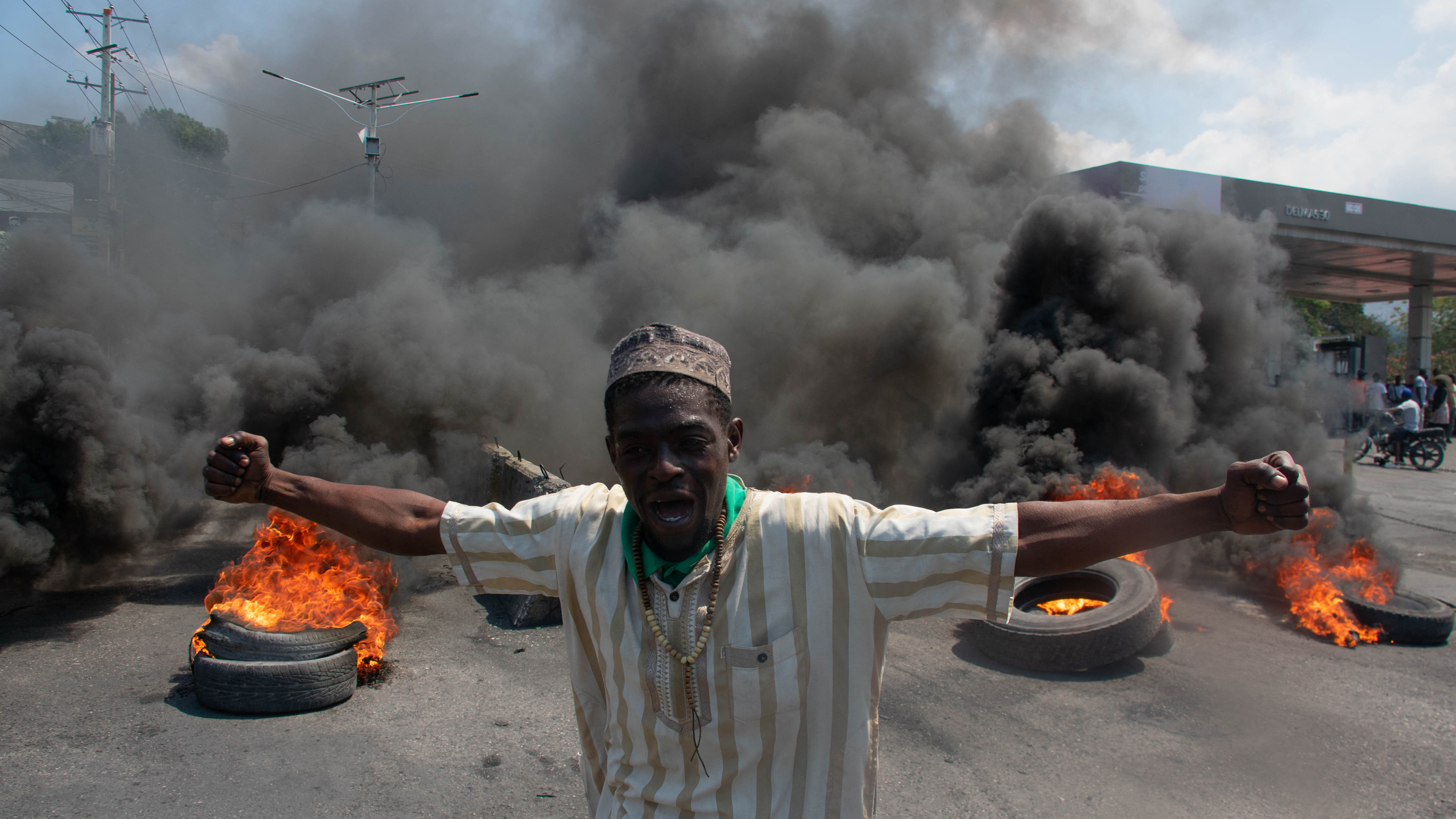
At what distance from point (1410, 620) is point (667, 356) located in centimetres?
664

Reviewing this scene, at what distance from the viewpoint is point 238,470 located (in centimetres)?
169

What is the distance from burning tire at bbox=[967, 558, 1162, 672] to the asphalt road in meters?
0.13

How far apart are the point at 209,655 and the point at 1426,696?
7289 millimetres

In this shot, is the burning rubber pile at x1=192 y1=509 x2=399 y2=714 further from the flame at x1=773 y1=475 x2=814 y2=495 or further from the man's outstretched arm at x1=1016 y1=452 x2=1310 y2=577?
the flame at x1=773 y1=475 x2=814 y2=495

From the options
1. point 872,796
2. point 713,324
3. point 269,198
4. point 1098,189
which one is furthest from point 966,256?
point 269,198

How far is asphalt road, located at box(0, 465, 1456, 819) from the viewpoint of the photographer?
3.65m

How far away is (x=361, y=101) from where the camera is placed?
1964cm

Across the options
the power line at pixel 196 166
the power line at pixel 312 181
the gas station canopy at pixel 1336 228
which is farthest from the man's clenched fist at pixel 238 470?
the power line at pixel 196 166

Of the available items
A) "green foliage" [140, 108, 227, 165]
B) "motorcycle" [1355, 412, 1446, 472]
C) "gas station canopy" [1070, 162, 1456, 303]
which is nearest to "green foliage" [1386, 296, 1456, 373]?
"gas station canopy" [1070, 162, 1456, 303]

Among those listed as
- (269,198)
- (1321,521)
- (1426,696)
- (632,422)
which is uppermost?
(269,198)

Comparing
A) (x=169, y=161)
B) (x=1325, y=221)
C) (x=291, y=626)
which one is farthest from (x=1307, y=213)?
(x=169, y=161)

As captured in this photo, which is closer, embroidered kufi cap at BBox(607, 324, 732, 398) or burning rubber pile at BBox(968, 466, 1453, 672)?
embroidered kufi cap at BBox(607, 324, 732, 398)

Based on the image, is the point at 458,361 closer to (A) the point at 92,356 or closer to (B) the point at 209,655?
(A) the point at 92,356

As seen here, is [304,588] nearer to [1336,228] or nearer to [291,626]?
[291,626]
